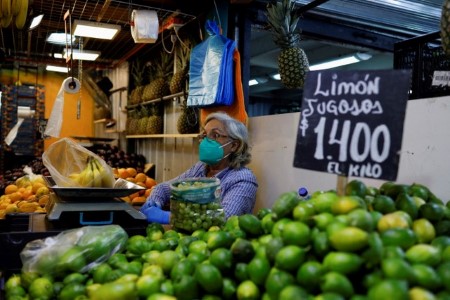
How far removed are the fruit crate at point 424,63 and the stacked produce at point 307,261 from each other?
119 centimetres

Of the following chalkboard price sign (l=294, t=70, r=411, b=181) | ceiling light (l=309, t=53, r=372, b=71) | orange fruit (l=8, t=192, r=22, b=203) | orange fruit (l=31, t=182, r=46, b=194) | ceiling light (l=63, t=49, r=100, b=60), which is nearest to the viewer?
chalkboard price sign (l=294, t=70, r=411, b=181)

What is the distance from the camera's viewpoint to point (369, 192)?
5.02 feet

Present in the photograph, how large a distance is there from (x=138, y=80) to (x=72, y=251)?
5697 mm

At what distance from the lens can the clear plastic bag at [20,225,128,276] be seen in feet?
4.91

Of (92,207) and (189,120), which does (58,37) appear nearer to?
(189,120)

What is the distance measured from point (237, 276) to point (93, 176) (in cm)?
118

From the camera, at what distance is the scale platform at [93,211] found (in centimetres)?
201

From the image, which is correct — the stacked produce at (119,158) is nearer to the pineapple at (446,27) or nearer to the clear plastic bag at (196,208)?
the clear plastic bag at (196,208)

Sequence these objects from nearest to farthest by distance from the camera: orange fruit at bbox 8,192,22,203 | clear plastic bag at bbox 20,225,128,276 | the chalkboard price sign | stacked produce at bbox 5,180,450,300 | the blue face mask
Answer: stacked produce at bbox 5,180,450,300, the chalkboard price sign, clear plastic bag at bbox 20,225,128,276, the blue face mask, orange fruit at bbox 8,192,22,203

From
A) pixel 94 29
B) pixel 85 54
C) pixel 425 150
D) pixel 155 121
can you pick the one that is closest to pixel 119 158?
pixel 155 121

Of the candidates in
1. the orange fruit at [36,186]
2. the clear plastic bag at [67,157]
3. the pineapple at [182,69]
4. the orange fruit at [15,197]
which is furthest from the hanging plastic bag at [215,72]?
the orange fruit at [15,197]

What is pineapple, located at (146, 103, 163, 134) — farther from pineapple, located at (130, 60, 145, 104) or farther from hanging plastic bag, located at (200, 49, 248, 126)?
hanging plastic bag, located at (200, 49, 248, 126)

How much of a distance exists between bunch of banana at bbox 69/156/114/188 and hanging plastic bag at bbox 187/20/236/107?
1.65m

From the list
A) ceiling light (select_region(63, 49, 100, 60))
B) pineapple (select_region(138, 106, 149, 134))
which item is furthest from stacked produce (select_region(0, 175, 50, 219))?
ceiling light (select_region(63, 49, 100, 60))
